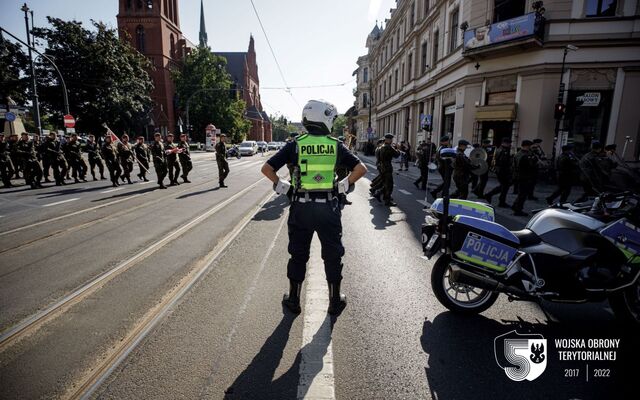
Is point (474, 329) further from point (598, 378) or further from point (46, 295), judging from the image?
point (46, 295)

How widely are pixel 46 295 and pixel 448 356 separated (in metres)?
4.09

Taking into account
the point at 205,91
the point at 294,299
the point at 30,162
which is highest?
the point at 205,91

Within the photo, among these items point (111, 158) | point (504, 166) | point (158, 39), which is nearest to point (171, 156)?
point (111, 158)

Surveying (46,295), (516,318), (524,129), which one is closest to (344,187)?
(516,318)

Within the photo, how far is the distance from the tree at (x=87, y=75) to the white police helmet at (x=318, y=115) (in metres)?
38.0

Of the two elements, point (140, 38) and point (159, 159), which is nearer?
point (159, 159)

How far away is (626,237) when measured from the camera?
9.89 feet

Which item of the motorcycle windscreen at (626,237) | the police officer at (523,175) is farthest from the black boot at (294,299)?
the police officer at (523,175)

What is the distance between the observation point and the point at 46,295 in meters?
3.51

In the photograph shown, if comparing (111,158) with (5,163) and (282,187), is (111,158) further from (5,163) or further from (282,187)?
(282,187)

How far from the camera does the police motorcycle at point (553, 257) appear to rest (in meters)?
2.98

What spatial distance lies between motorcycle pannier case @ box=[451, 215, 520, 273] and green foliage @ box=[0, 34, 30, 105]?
40.6m

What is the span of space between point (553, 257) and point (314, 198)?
7.48ft

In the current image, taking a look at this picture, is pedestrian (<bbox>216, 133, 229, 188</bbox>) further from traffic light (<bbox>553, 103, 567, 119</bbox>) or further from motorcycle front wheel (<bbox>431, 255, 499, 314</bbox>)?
traffic light (<bbox>553, 103, 567, 119</bbox>)
